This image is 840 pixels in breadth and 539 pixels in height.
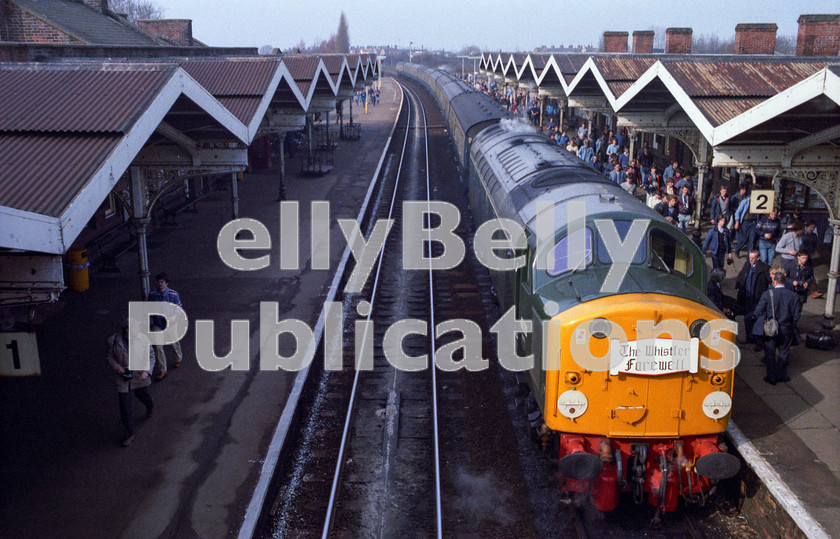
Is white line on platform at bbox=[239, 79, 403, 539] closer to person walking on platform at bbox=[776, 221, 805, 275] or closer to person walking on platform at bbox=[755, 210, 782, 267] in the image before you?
person walking on platform at bbox=[776, 221, 805, 275]

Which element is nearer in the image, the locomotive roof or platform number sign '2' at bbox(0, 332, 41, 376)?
platform number sign '2' at bbox(0, 332, 41, 376)

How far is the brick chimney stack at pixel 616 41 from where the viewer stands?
3503 cm

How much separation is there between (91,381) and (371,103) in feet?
191

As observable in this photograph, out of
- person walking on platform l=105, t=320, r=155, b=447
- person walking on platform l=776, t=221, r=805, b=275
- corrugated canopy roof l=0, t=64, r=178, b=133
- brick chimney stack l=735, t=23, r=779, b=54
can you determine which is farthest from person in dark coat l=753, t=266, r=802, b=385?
brick chimney stack l=735, t=23, r=779, b=54

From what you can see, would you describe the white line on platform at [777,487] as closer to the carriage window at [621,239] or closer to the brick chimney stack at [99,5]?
the carriage window at [621,239]

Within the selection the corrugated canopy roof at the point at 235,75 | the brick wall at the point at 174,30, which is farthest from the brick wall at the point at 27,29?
the brick wall at the point at 174,30

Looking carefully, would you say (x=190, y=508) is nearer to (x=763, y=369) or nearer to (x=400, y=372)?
(x=400, y=372)

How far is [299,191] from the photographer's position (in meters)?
25.5

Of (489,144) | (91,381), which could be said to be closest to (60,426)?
(91,381)

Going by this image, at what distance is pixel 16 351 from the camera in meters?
6.88

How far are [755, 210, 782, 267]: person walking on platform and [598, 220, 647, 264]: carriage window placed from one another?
19.8 feet

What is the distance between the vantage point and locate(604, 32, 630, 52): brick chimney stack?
35.0 metres

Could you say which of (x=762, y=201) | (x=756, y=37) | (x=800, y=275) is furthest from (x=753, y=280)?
(x=756, y=37)

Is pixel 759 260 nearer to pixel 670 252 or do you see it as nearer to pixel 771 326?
pixel 771 326
